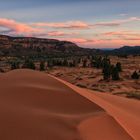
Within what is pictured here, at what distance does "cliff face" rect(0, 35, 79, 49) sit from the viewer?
167 metres

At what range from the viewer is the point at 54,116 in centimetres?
621

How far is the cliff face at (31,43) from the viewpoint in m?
167

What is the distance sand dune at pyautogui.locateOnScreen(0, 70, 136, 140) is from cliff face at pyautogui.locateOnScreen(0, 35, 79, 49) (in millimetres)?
150584

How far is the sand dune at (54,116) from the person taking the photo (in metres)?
5.43

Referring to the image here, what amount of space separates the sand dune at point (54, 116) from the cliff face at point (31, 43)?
15058 centimetres

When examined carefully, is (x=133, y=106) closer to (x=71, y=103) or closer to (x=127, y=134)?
(x=71, y=103)

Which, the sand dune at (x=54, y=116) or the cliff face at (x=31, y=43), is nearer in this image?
the sand dune at (x=54, y=116)

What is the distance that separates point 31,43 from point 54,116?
172033mm

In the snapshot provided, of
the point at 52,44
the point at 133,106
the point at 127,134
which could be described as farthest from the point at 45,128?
the point at 52,44

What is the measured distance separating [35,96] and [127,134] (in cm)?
254

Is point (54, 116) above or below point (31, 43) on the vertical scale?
below

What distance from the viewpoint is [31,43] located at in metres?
177

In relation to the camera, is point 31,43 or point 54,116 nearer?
point 54,116

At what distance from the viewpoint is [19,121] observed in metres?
5.89
